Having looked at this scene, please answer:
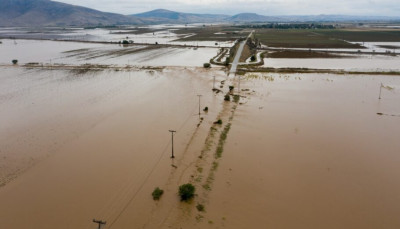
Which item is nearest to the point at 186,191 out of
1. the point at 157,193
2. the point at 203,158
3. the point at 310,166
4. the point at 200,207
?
the point at 200,207

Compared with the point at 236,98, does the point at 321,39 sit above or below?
above

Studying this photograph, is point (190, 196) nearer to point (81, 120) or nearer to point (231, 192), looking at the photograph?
point (231, 192)

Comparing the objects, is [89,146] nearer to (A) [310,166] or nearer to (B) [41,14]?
(A) [310,166]

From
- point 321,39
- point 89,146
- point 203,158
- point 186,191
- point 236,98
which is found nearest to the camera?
point 186,191

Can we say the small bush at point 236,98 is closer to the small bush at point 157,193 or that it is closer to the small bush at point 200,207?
the small bush at point 157,193

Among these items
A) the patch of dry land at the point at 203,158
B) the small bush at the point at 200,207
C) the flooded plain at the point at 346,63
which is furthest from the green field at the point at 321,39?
the small bush at the point at 200,207

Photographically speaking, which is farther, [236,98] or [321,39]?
[321,39]

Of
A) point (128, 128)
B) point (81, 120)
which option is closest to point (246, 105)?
point (128, 128)

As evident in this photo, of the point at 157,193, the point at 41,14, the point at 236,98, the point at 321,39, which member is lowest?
the point at 157,193
